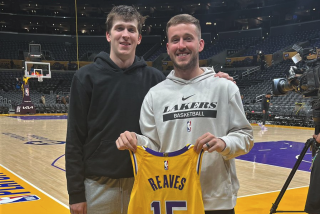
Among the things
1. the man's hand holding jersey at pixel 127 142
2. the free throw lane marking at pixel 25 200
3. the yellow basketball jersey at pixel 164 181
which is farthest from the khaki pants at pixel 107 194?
the free throw lane marking at pixel 25 200

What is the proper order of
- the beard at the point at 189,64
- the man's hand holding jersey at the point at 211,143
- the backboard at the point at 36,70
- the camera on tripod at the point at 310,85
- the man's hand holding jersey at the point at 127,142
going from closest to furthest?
the man's hand holding jersey at the point at 211,143 → the man's hand holding jersey at the point at 127,142 → the beard at the point at 189,64 → the camera on tripod at the point at 310,85 → the backboard at the point at 36,70

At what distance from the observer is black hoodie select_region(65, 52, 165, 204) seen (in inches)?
82.5

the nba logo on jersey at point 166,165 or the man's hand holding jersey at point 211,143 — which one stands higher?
the man's hand holding jersey at point 211,143

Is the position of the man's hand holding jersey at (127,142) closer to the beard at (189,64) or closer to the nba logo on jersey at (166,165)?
the nba logo on jersey at (166,165)

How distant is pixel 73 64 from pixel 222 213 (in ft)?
115

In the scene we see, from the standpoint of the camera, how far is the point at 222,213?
1.90m

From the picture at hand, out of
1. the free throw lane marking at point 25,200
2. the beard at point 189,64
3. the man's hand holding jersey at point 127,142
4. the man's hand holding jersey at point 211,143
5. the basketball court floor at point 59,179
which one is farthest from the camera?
the basketball court floor at point 59,179

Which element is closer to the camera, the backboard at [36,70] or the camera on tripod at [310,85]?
the camera on tripod at [310,85]

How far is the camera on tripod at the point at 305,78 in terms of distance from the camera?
2.75 meters

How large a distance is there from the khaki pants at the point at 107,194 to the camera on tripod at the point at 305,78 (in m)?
1.68

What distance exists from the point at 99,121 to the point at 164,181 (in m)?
0.57

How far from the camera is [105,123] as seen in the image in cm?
214

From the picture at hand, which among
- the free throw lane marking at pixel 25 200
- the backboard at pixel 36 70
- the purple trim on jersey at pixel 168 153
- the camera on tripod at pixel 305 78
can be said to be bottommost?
the free throw lane marking at pixel 25 200

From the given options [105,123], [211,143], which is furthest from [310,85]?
[105,123]
